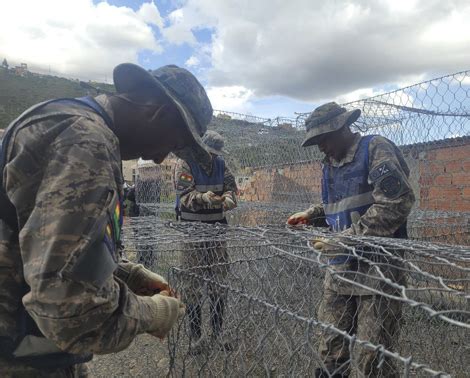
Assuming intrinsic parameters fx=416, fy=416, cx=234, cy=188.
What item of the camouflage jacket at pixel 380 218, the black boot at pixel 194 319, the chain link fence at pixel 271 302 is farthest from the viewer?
the black boot at pixel 194 319

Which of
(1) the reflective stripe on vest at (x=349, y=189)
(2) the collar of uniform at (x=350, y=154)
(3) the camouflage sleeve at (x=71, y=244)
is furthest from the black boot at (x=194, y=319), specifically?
(3) the camouflage sleeve at (x=71, y=244)

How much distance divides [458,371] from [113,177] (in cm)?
276

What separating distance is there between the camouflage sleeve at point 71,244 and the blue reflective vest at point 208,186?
2.63 metres

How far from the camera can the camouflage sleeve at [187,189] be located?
3.63 meters

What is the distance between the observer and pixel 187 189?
372cm

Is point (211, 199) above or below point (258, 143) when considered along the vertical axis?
below

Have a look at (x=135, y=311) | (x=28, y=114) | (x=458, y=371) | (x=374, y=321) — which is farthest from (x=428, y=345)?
(x=28, y=114)

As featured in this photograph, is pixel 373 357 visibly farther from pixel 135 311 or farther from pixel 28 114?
pixel 28 114

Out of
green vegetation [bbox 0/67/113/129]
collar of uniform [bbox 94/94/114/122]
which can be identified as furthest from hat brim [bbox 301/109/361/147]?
green vegetation [bbox 0/67/113/129]

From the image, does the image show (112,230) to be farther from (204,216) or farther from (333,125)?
(204,216)

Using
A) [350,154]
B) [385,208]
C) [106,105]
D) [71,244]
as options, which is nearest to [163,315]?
[71,244]

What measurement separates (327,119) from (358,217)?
2.12 ft

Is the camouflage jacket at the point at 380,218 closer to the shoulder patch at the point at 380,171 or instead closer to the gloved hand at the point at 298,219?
the shoulder patch at the point at 380,171

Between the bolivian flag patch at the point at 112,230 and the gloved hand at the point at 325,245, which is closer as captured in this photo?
the bolivian flag patch at the point at 112,230
